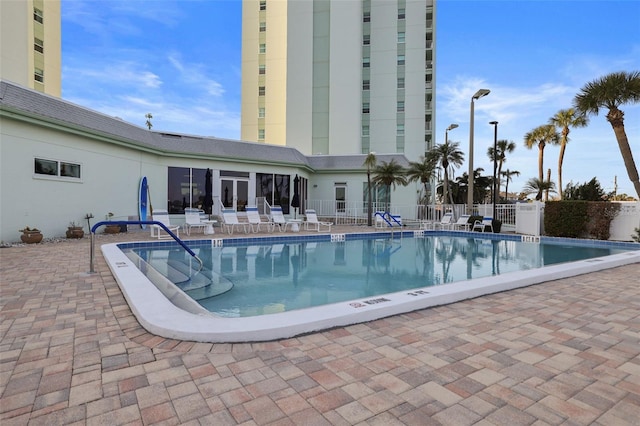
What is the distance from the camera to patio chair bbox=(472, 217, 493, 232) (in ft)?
46.3

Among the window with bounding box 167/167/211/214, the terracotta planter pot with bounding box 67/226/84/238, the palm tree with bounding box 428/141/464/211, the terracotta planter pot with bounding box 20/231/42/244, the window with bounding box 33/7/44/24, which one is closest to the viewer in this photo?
the terracotta planter pot with bounding box 20/231/42/244

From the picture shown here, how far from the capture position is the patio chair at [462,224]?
14.9 meters

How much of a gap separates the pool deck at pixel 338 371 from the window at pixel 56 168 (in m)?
7.43

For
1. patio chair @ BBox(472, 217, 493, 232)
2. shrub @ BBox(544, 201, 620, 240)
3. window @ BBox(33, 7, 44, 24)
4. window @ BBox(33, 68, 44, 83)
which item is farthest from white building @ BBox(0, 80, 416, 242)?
window @ BBox(33, 7, 44, 24)

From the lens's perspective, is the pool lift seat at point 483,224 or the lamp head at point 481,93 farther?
the pool lift seat at point 483,224

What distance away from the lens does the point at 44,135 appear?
9492 mm

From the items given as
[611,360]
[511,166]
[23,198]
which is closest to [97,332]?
[611,360]

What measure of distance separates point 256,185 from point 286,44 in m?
21.1

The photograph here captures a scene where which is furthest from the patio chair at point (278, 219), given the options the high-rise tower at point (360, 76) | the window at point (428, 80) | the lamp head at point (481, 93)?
the window at point (428, 80)

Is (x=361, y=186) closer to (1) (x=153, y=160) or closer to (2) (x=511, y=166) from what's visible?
(1) (x=153, y=160)

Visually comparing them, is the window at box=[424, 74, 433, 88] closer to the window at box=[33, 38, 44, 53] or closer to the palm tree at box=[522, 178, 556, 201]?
the palm tree at box=[522, 178, 556, 201]

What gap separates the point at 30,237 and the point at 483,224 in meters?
14.7

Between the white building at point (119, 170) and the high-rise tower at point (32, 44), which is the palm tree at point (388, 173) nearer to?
the white building at point (119, 170)

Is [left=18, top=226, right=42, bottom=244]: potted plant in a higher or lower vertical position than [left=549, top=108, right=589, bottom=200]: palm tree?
lower
